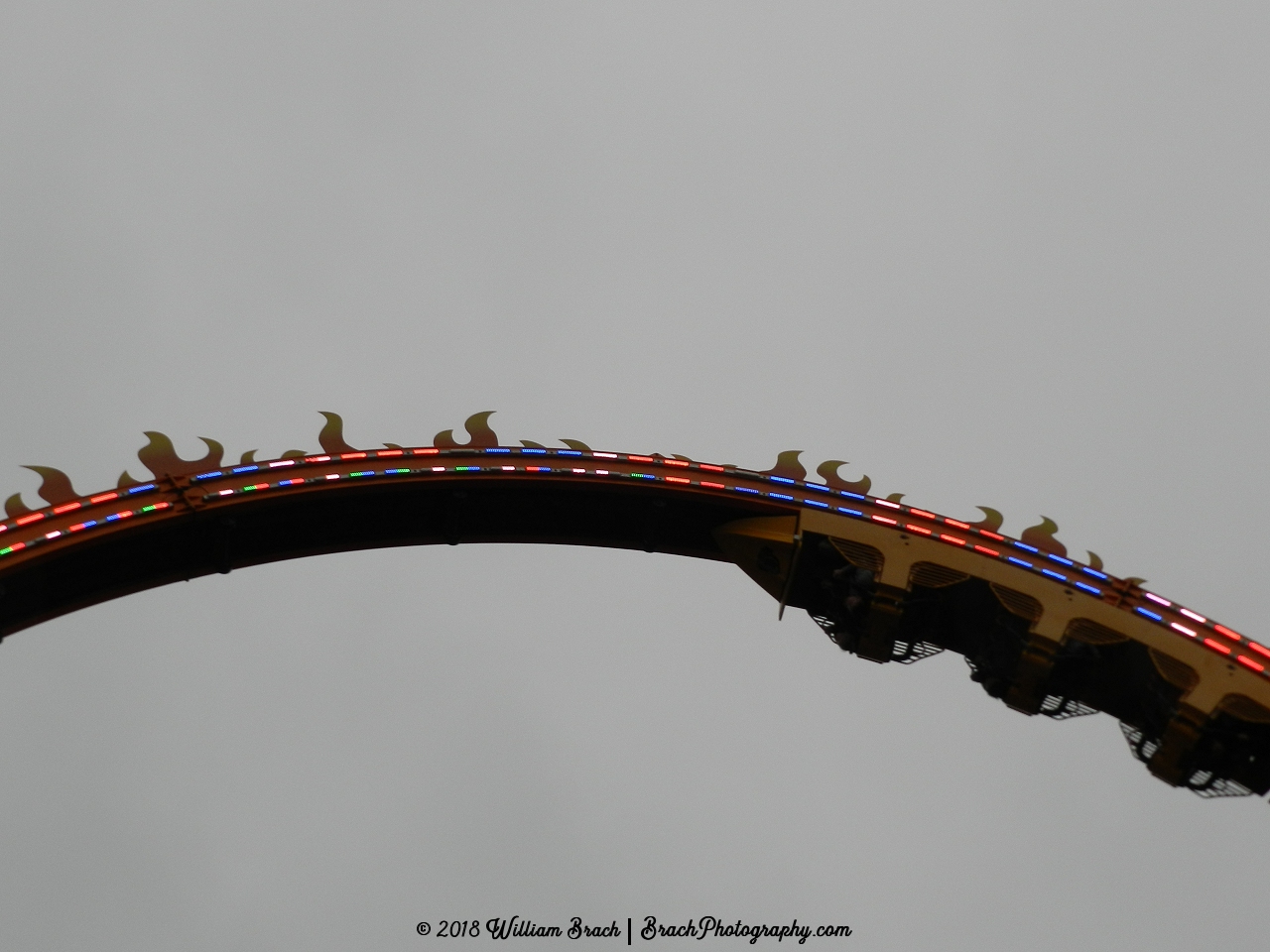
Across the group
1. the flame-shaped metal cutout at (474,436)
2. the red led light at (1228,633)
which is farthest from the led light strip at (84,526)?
the red led light at (1228,633)

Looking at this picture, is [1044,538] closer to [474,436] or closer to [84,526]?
[474,436]

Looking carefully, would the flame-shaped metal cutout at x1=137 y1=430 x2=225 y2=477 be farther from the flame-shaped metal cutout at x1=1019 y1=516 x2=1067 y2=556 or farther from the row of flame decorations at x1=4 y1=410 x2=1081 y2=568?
the flame-shaped metal cutout at x1=1019 y1=516 x2=1067 y2=556

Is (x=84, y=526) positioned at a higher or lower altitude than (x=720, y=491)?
lower

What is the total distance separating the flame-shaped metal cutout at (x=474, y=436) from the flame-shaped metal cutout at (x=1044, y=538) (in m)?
8.59

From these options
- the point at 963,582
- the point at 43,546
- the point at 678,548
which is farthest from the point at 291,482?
the point at 963,582

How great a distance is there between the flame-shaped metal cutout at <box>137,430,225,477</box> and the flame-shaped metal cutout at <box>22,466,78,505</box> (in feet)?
4.35

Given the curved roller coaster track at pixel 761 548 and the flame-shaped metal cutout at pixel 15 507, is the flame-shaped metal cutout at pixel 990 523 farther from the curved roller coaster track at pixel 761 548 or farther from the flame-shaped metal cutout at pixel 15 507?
the flame-shaped metal cutout at pixel 15 507

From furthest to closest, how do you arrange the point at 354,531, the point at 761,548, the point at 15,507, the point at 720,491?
1. the point at 720,491
2. the point at 761,548
3. the point at 354,531
4. the point at 15,507

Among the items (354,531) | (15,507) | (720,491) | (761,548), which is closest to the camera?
(15,507)

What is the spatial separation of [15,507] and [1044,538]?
1529 centimetres

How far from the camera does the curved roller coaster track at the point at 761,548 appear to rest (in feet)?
80.3

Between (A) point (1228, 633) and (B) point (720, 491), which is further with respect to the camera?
(B) point (720, 491)

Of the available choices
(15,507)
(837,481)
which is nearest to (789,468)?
(837,481)

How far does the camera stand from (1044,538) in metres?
27.0
